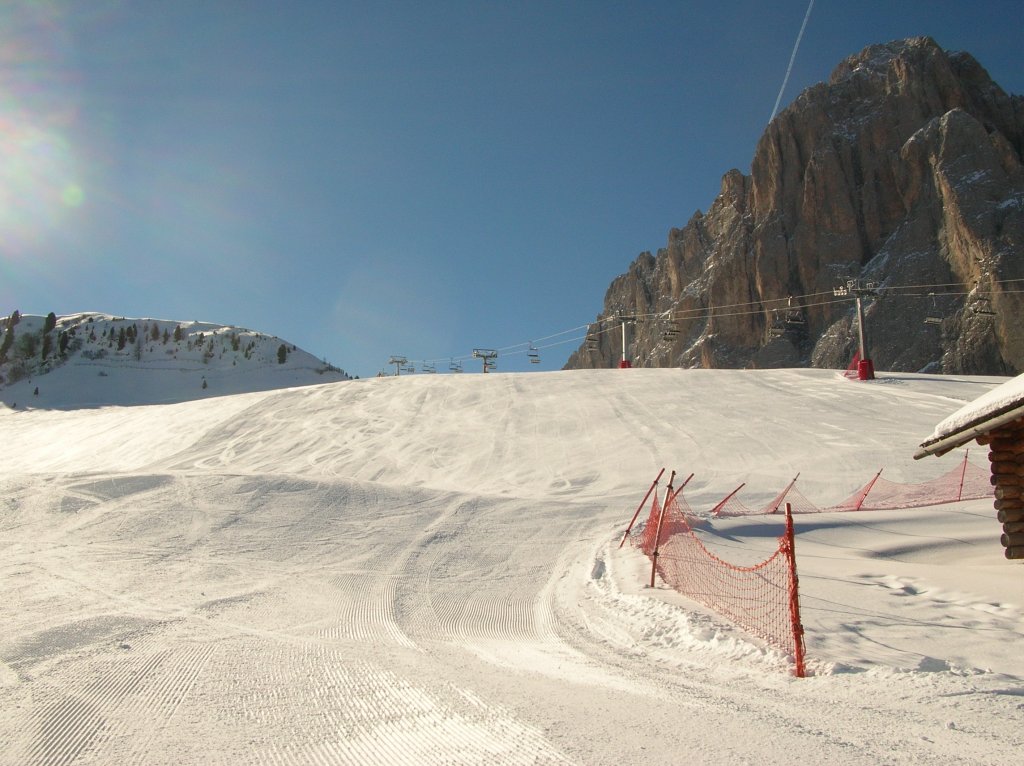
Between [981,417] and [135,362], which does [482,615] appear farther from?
[135,362]

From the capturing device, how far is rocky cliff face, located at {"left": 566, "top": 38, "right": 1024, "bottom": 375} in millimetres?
63344

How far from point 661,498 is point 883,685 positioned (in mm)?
11179

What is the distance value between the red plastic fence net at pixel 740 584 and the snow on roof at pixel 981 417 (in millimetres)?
2827

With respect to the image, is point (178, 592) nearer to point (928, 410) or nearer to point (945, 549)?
point (945, 549)

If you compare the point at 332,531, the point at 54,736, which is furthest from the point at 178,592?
the point at 54,736

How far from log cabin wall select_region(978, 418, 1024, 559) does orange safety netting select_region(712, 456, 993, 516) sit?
16.7ft

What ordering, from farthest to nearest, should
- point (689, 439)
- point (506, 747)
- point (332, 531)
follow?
point (689, 439)
point (332, 531)
point (506, 747)

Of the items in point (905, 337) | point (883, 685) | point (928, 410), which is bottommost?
point (883, 685)

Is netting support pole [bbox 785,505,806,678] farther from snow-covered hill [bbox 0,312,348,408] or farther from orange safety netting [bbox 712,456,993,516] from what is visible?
snow-covered hill [bbox 0,312,348,408]

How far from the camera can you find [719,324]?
84.6 metres

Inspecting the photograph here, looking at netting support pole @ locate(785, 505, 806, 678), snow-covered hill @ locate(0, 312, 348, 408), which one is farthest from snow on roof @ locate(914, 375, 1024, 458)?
snow-covered hill @ locate(0, 312, 348, 408)

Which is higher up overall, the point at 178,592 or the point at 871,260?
the point at 871,260

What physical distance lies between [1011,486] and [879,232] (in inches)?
3123

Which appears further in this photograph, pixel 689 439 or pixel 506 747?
pixel 689 439
